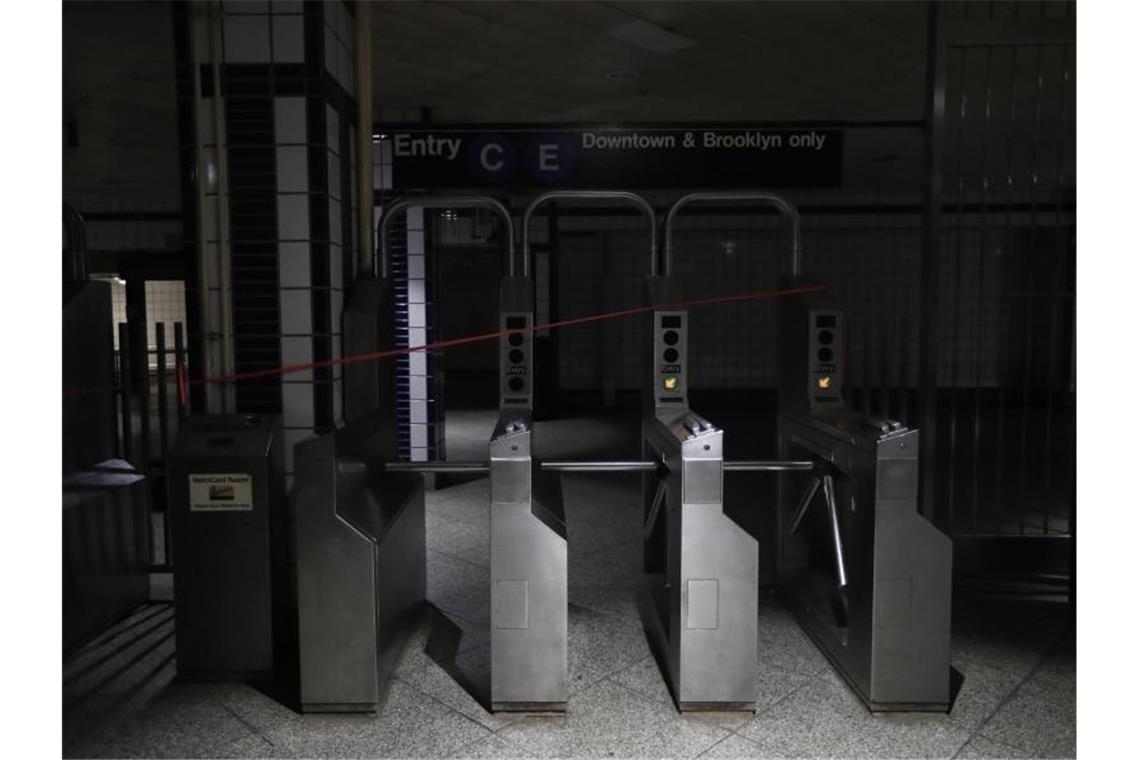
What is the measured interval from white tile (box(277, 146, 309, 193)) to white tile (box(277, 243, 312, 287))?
0.20m

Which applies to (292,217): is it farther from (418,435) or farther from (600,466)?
(418,435)

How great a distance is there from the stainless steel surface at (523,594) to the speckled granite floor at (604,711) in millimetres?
84

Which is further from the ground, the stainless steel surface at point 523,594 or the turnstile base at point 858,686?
the stainless steel surface at point 523,594

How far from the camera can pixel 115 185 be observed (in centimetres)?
894

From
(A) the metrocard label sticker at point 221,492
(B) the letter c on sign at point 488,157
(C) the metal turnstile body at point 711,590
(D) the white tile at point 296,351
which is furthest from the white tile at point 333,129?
(C) the metal turnstile body at point 711,590

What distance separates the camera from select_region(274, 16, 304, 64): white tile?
2.86m

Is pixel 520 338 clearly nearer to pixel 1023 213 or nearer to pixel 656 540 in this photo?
pixel 656 540

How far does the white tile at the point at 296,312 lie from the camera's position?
2.95m

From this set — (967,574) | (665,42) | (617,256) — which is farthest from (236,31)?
(617,256)

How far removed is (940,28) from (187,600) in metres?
3.59

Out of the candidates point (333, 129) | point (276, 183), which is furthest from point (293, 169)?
point (333, 129)

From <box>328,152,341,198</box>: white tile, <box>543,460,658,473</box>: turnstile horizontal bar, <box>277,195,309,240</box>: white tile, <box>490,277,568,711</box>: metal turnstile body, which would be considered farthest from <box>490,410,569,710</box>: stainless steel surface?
<box>328,152,341,198</box>: white tile

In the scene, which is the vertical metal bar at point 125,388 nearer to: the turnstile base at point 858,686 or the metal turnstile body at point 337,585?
the metal turnstile body at point 337,585

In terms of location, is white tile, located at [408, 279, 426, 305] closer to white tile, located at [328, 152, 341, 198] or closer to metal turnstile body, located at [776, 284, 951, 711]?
white tile, located at [328, 152, 341, 198]
